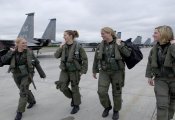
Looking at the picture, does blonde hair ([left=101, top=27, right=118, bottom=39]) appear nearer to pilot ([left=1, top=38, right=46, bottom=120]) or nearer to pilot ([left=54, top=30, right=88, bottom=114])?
pilot ([left=54, top=30, right=88, bottom=114])

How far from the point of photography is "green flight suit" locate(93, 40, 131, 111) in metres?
5.72

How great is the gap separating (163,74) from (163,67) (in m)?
0.12

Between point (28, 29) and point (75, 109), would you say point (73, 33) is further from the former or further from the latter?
point (28, 29)

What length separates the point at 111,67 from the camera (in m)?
5.75

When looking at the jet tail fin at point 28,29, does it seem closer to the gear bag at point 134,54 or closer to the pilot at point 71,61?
the pilot at point 71,61

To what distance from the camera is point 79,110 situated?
661cm

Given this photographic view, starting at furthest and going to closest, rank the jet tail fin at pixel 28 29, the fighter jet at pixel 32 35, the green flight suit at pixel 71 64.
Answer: the jet tail fin at pixel 28 29
the fighter jet at pixel 32 35
the green flight suit at pixel 71 64

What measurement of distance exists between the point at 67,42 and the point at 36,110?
1.72 meters

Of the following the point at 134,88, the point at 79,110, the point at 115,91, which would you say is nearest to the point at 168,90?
the point at 115,91

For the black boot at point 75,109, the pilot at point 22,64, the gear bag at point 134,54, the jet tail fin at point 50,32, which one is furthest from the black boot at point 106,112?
the jet tail fin at point 50,32

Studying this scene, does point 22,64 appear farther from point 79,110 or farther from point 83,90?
point 83,90

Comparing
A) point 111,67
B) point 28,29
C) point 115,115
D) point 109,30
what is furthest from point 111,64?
point 28,29

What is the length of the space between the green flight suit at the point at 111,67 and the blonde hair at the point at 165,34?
1006mm

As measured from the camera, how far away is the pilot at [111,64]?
572 cm
